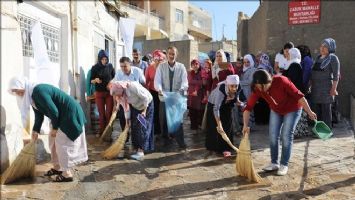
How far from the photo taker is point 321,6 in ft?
32.4

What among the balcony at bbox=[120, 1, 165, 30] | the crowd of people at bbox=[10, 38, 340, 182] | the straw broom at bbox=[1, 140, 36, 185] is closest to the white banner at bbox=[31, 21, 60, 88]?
the crowd of people at bbox=[10, 38, 340, 182]

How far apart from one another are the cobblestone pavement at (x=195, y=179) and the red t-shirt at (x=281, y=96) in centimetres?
89

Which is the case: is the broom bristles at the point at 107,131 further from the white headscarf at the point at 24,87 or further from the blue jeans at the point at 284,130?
the blue jeans at the point at 284,130

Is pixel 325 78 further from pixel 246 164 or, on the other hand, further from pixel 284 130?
pixel 246 164

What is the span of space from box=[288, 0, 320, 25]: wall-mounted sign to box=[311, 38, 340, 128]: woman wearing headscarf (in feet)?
8.81

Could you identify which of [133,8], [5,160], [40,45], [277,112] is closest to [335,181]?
[277,112]

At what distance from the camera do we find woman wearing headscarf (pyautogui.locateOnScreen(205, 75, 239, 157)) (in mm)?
5879

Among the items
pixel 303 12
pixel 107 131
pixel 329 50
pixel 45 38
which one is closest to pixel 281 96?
pixel 329 50

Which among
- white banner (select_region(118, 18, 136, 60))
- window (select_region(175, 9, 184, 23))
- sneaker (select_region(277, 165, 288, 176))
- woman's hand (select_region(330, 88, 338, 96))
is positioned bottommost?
sneaker (select_region(277, 165, 288, 176))

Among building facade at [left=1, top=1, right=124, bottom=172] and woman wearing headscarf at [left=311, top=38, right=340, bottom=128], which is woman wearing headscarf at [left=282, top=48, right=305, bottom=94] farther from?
building facade at [left=1, top=1, right=124, bottom=172]

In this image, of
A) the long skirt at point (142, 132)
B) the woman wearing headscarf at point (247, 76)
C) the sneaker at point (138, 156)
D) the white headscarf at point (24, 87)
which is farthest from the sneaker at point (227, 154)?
the white headscarf at point (24, 87)

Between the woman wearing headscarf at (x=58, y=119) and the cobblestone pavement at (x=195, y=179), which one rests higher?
the woman wearing headscarf at (x=58, y=119)

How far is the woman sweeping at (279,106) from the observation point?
190 inches

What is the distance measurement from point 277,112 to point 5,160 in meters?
3.53
